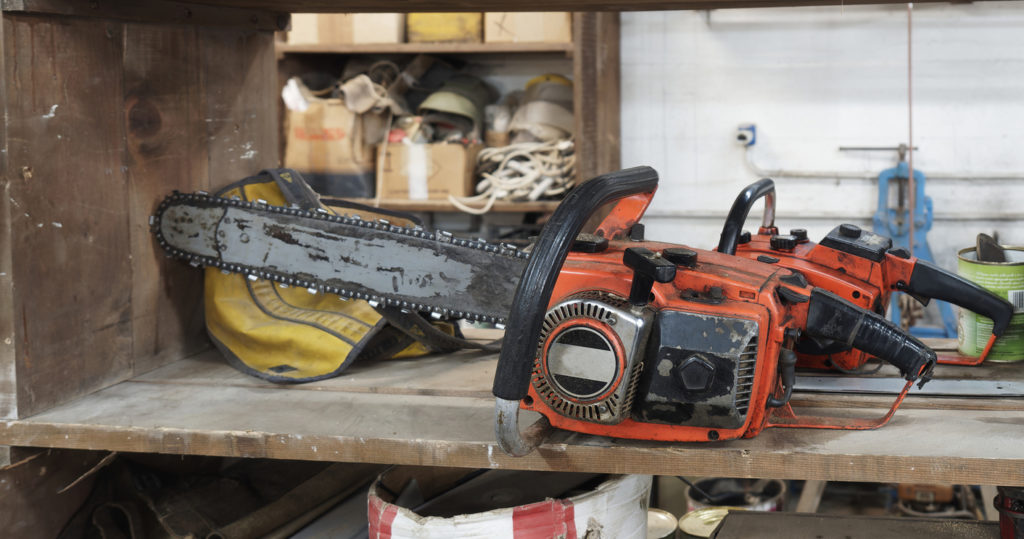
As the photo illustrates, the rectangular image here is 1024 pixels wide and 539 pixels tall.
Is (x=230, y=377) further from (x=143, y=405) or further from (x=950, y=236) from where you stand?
(x=950, y=236)

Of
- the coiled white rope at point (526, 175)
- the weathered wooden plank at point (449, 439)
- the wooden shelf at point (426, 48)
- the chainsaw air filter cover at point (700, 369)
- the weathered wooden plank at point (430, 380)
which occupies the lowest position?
the weathered wooden plank at point (449, 439)

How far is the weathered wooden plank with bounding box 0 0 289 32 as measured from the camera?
139 cm

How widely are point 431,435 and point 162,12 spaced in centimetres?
88

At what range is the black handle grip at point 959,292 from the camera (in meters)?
1.52

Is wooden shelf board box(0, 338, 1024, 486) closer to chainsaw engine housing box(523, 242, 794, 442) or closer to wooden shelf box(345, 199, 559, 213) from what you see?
chainsaw engine housing box(523, 242, 794, 442)

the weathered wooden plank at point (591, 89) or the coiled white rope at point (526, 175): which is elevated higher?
the weathered wooden plank at point (591, 89)

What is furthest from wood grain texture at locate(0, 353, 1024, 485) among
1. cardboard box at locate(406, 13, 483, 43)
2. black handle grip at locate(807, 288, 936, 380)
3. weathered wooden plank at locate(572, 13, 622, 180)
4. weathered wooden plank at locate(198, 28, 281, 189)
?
cardboard box at locate(406, 13, 483, 43)

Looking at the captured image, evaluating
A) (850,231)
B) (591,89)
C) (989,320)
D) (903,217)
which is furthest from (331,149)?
(989,320)

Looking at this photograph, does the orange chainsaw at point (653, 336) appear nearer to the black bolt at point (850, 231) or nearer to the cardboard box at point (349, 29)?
the black bolt at point (850, 231)

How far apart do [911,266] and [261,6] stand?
1.23 metres

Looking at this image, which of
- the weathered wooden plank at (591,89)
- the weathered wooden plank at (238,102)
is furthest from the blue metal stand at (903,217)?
the weathered wooden plank at (238,102)

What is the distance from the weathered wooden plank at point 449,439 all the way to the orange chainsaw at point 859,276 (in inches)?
8.5

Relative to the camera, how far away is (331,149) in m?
3.64

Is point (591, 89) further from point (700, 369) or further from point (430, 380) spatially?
point (700, 369)
